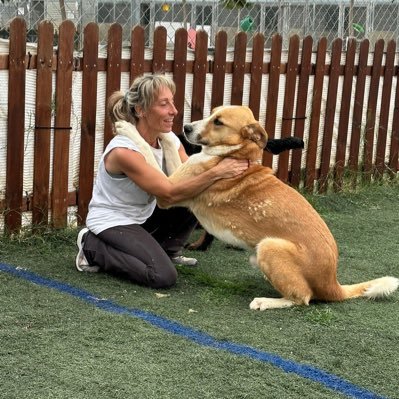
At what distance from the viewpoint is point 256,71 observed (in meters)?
7.47

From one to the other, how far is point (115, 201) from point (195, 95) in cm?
221

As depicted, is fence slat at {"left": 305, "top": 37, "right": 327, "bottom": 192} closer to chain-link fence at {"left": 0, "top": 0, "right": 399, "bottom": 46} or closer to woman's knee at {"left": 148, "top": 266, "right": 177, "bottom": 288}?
chain-link fence at {"left": 0, "top": 0, "right": 399, "bottom": 46}

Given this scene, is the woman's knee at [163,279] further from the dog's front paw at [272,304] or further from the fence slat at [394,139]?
the fence slat at [394,139]

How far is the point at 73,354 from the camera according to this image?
11.6 feet

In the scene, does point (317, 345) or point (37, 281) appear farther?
point (37, 281)

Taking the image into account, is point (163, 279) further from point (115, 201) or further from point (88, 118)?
point (88, 118)

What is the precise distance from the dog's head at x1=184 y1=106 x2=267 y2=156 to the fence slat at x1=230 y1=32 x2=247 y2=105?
2571 mm

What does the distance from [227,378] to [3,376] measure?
0.99 m

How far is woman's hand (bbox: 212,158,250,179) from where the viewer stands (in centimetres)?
470

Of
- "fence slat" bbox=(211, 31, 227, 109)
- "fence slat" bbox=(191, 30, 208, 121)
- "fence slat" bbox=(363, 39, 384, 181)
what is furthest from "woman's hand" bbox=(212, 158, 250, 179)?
"fence slat" bbox=(363, 39, 384, 181)

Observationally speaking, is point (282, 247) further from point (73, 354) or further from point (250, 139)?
point (73, 354)

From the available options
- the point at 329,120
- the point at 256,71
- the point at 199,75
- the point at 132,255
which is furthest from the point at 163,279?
the point at 329,120

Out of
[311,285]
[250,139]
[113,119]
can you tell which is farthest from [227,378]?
[113,119]

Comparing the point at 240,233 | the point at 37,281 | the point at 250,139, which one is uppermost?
the point at 250,139
